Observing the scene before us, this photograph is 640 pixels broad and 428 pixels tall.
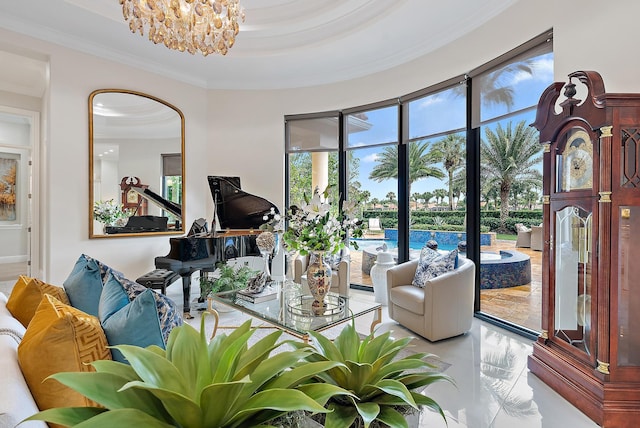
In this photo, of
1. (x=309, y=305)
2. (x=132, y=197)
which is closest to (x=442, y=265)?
(x=309, y=305)

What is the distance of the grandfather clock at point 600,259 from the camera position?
198cm

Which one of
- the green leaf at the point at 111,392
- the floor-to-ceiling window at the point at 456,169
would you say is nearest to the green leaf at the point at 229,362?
the green leaf at the point at 111,392

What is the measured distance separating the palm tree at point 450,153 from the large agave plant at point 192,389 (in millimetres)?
3931

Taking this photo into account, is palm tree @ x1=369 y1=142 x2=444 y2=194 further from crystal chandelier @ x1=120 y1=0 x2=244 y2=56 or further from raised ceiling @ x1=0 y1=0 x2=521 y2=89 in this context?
crystal chandelier @ x1=120 y1=0 x2=244 y2=56

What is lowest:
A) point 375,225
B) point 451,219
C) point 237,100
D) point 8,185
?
point 375,225

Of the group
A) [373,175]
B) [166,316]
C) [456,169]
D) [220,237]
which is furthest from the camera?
[373,175]

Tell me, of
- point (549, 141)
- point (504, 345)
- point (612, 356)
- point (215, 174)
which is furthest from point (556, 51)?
point (215, 174)

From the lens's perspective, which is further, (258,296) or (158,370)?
(258,296)

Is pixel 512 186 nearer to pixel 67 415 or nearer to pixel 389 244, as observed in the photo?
pixel 389 244

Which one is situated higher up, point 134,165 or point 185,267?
point 134,165

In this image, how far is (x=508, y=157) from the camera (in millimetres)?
3592

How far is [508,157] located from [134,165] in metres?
4.84

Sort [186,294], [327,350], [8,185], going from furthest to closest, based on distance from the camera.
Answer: [8,185] → [186,294] → [327,350]

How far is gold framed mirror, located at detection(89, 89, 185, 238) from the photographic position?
4316 millimetres
